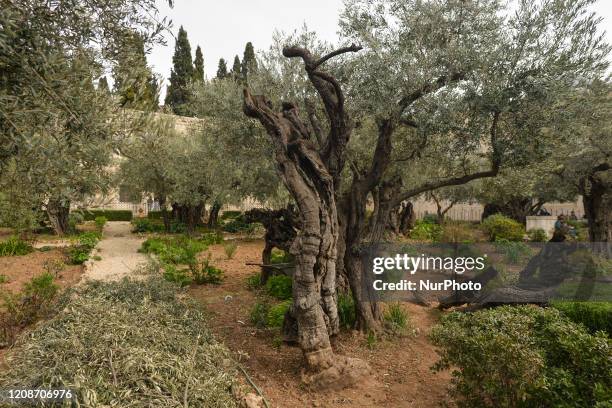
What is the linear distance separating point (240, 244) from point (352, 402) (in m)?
13.8

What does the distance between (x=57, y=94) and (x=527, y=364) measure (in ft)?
15.8

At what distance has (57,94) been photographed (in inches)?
155

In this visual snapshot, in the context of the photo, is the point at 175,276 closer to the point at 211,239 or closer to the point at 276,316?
the point at 276,316

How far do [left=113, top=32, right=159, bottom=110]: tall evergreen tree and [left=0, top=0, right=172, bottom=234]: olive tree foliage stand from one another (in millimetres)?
132

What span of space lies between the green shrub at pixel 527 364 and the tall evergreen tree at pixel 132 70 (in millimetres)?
4672

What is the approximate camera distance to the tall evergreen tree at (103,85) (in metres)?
5.01

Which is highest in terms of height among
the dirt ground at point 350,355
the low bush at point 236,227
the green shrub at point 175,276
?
the low bush at point 236,227

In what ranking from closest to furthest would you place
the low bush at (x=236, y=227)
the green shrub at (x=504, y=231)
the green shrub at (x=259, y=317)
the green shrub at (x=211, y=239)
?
the green shrub at (x=259, y=317) < the green shrub at (x=211, y=239) < the green shrub at (x=504, y=231) < the low bush at (x=236, y=227)

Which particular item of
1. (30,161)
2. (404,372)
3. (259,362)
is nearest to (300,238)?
(259,362)

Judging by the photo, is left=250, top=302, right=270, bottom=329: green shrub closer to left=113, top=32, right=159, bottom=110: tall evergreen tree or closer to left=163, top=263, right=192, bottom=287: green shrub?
left=163, top=263, right=192, bottom=287: green shrub

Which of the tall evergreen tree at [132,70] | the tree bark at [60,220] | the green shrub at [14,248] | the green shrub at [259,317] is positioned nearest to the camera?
the tall evergreen tree at [132,70]

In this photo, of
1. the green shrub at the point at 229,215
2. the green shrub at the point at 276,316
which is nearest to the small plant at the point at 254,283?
the green shrub at the point at 276,316

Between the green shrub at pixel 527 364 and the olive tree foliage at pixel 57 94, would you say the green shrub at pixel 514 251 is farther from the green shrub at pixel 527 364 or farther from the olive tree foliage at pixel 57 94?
the olive tree foliage at pixel 57 94

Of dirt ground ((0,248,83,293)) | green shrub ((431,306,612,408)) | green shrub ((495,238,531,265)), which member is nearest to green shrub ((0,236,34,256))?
dirt ground ((0,248,83,293))
